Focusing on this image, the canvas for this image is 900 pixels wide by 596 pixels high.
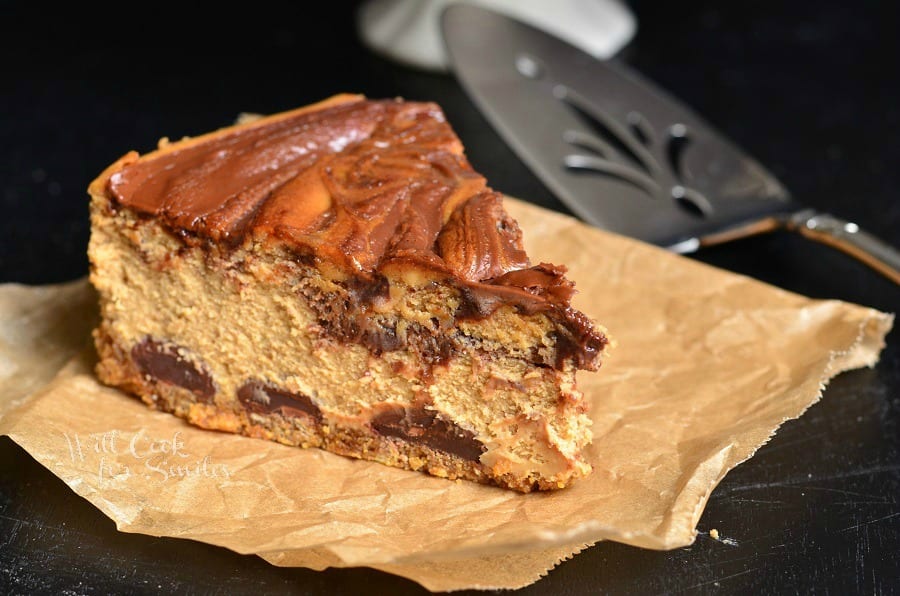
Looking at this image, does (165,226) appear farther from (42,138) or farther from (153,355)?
(42,138)

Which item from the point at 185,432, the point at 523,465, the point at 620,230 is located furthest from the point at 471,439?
the point at 620,230

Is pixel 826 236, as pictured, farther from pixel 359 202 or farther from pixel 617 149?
pixel 359 202

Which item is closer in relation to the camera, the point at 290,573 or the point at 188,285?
the point at 290,573

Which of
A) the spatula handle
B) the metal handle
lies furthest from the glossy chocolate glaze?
the spatula handle

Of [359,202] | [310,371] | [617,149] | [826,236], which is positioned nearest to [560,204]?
[617,149]

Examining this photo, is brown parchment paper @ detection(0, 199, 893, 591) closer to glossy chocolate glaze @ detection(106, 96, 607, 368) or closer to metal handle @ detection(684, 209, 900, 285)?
metal handle @ detection(684, 209, 900, 285)

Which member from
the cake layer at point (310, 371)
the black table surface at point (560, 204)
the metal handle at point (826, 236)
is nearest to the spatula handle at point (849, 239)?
the metal handle at point (826, 236)
